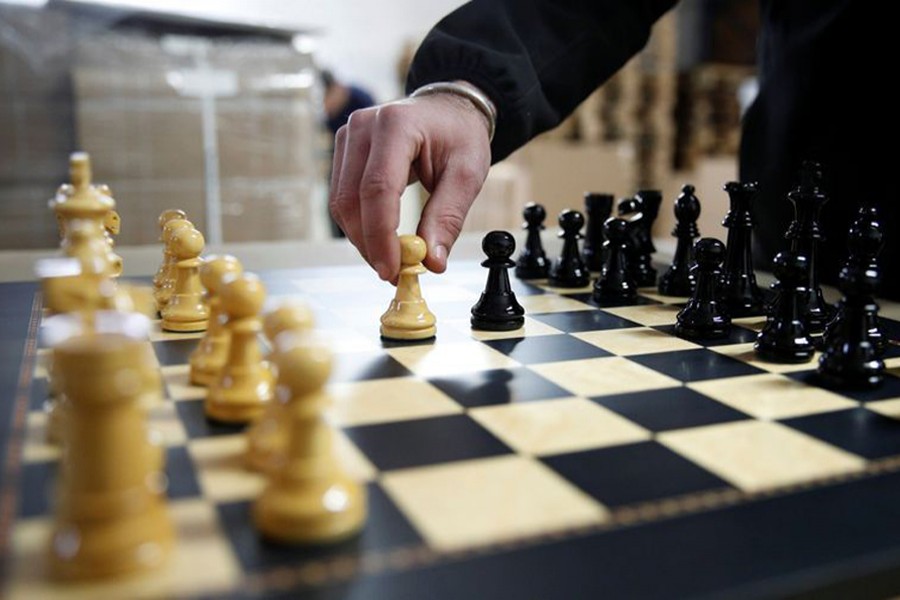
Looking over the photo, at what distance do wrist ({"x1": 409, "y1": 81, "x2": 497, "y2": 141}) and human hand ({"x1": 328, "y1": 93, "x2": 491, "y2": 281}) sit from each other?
0.03 meters

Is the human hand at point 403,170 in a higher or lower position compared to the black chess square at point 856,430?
higher

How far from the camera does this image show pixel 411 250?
1355 millimetres

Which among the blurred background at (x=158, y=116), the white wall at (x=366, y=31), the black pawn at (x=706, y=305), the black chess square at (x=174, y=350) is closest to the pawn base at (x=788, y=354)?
the black pawn at (x=706, y=305)

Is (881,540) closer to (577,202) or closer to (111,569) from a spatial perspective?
(111,569)

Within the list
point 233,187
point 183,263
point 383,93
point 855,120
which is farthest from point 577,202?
point 183,263

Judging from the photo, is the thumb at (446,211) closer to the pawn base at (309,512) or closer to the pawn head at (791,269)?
the pawn head at (791,269)

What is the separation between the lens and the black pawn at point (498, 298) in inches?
53.9

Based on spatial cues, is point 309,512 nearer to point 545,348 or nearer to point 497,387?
point 497,387

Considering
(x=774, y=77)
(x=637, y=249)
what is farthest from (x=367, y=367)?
(x=774, y=77)

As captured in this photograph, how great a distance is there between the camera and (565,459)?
0.81 meters

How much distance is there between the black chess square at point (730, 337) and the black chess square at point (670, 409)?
10.5 inches

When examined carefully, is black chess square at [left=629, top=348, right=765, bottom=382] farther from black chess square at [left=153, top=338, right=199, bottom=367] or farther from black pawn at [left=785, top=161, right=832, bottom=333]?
black chess square at [left=153, top=338, right=199, bottom=367]

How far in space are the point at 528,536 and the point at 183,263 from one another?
2.82 feet

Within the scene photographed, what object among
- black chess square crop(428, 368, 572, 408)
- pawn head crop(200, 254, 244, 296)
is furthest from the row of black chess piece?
pawn head crop(200, 254, 244, 296)
